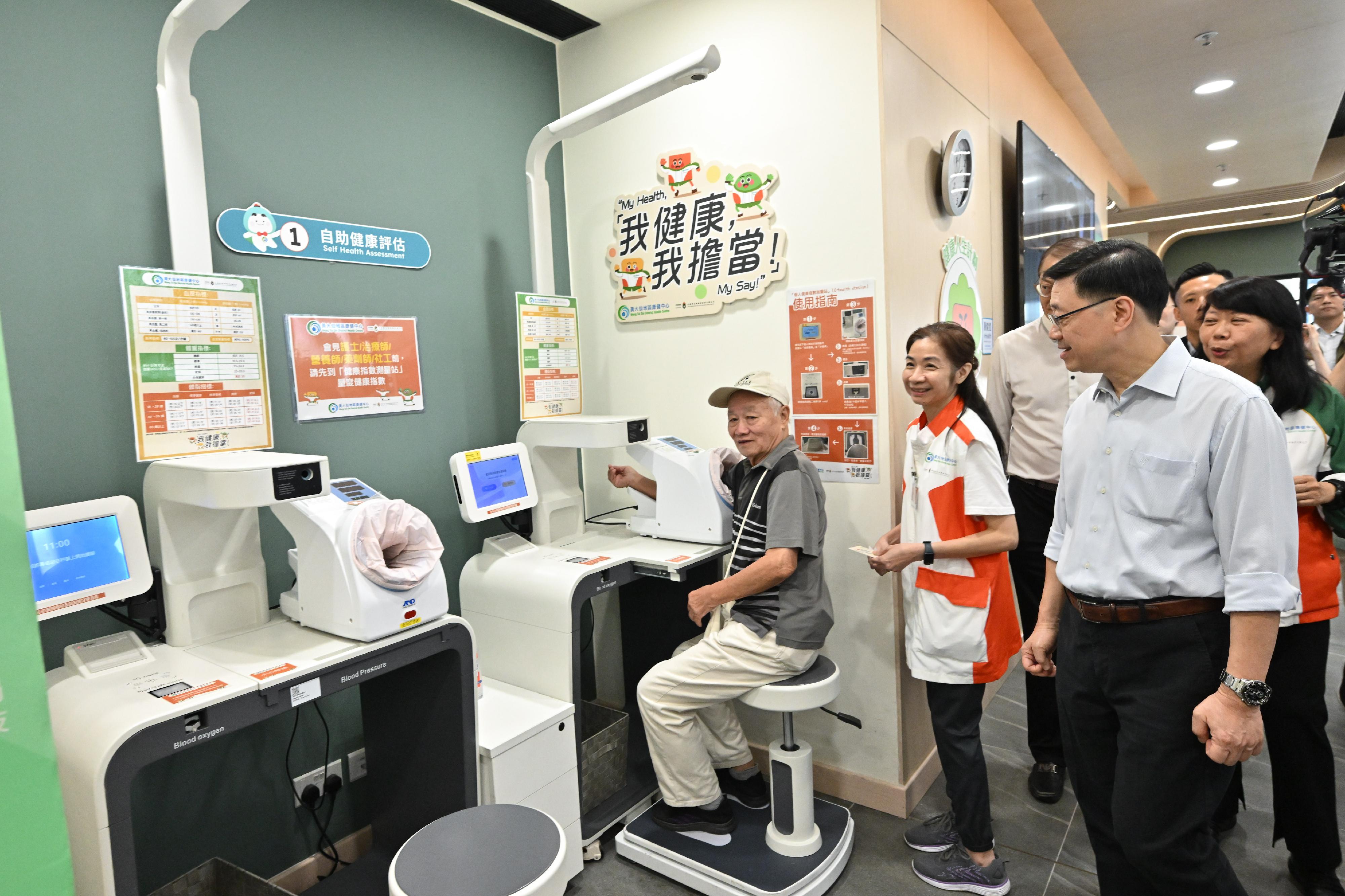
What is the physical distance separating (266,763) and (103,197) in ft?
5.22

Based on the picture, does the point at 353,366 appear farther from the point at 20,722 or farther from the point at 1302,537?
the point at 1302,537

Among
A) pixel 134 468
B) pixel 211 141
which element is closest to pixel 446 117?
pixel 211 141

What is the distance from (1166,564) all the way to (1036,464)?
4.46ft

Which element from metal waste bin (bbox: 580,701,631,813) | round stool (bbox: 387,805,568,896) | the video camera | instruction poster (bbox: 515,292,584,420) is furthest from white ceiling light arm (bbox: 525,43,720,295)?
the video camera

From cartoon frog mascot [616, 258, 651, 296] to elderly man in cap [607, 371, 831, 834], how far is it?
820 mm

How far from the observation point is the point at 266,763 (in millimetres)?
2182

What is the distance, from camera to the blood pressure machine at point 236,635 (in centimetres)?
136

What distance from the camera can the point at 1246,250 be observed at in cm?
1010

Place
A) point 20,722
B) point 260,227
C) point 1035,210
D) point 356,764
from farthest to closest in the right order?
point 1035,210 < point 356,764 < point 260,227 < point 20,722

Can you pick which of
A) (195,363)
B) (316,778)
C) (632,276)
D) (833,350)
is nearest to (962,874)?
(833,350)

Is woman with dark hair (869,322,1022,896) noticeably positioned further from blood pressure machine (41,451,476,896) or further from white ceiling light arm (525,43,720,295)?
blood pressure machine (41,451,476,896)

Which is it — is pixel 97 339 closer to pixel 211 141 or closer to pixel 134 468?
pixel 134 468

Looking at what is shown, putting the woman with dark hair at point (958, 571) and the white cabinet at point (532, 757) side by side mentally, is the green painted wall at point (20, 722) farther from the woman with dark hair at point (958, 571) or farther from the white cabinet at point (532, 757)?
the woman with dark hair at point (958, 571)

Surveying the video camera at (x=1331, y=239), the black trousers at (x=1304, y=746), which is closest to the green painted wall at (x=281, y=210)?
the black trousers at (x=1304, y=746)
